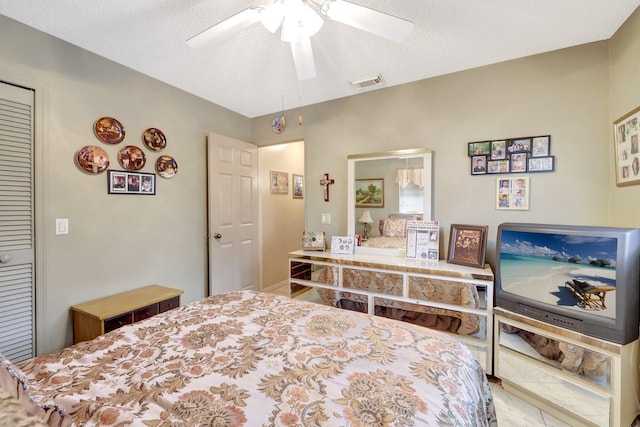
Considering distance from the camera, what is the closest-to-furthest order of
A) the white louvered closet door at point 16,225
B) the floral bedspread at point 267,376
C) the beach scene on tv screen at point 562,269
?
the floral bedspread at point 267,376
the beach scene on tv screen at point 562,269
the white louvered closet door at point 16,225

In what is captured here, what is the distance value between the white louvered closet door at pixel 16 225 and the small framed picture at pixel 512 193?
3512mm

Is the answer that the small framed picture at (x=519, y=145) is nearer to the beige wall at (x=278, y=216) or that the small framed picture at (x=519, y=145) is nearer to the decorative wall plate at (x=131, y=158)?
the beige wall at (x=278, y=216)

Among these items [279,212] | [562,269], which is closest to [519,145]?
[562,269]

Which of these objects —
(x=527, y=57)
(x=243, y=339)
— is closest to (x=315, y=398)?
(x=243, y=339)

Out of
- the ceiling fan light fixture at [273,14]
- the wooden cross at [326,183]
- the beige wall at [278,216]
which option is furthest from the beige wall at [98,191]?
the ceiling fan light fixture at [273,14]

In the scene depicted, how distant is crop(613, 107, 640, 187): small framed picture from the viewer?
1576 millimetres

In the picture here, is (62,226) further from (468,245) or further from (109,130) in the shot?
(468,245)

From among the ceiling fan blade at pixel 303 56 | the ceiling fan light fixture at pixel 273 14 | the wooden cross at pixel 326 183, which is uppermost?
the ceiling fan light fixture at pixel 273 14

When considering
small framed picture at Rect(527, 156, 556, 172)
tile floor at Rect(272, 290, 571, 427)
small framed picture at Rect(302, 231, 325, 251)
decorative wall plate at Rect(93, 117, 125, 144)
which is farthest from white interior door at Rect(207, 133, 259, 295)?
small framed picture at Rect(527, 156, 556, 172)

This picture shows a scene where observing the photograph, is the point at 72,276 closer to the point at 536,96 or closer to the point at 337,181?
the point at 337,181

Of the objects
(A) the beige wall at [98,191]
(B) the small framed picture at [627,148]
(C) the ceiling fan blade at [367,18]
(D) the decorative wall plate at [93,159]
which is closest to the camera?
(C) the ceiling fan blade at [367,18]

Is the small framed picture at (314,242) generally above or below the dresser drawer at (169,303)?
above

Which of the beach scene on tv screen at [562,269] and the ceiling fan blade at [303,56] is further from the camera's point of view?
the ceiling fan blade at [303,56]

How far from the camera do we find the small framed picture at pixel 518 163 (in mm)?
2166
